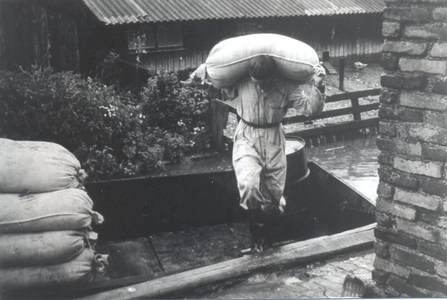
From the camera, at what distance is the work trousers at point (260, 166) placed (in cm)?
461

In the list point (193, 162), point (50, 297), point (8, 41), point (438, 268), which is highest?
point (8, 41)

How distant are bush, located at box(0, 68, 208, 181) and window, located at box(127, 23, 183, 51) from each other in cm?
430

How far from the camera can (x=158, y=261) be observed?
555 cm

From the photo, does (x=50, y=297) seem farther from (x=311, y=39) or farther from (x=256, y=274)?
(x=311, y=39)

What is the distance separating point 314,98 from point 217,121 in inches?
217

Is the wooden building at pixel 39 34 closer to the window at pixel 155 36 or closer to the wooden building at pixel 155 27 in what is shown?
the wooden building at pixel 155 27

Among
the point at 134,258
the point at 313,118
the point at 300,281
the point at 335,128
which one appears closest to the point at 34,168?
the point at 134,258

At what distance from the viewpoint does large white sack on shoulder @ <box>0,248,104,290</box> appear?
392cm

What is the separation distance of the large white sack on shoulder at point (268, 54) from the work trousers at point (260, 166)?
0.51 m

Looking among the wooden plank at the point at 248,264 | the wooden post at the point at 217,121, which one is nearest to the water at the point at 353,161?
the wooden post at the point at 217,121

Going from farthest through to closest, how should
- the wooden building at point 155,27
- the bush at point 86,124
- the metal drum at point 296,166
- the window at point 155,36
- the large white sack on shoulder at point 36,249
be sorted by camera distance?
the window at point 155,36, the wooden building at point 155,27, the bush at point 86,124, the metal drum at point 296,166, the large white sack on shoulder at point 36,249

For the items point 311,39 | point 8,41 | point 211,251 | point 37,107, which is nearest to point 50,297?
point 211,251

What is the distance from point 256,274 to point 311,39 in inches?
528

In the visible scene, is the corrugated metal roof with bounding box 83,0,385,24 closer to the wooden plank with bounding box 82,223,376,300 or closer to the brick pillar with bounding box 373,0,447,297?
the wooden plank with bounding box 82,223,376,300
